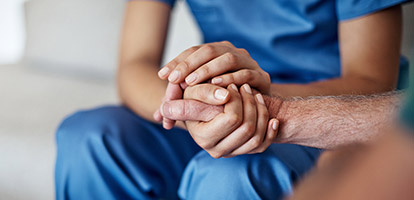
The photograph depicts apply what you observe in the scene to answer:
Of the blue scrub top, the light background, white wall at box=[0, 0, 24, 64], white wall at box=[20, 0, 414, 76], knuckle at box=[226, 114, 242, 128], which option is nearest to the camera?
knuckle at box=[226, 114, 242, 128]

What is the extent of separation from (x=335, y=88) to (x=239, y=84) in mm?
218

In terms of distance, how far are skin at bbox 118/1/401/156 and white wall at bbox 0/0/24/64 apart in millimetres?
1270

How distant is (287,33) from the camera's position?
97 cm

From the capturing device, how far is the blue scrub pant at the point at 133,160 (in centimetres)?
72

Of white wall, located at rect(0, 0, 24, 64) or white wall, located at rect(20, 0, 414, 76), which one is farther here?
white wall, located at rect(0, 0, 24, 64)

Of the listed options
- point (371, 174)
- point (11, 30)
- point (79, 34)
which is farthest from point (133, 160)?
point (11, 30)

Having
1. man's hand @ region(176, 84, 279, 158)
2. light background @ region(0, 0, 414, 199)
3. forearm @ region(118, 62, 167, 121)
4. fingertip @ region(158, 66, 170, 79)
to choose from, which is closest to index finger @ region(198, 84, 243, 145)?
man's hand @ region(176, 84, 279, 158)

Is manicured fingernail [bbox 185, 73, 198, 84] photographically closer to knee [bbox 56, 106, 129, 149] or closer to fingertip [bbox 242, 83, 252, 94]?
fingertip [bbox 242, 83, 252, 94]

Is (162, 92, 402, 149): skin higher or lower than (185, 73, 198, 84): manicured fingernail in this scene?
lower

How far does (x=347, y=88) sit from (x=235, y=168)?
287 mm

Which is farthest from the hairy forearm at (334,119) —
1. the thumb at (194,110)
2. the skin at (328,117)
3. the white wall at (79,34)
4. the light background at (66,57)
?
the white wall at (79,34)

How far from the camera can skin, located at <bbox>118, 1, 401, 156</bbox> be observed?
0.73 metres

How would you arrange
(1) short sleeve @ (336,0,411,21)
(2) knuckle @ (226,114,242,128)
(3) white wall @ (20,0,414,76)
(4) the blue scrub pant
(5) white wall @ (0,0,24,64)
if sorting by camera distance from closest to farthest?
(2) knuckle @ (226,114,242,128)
(4) the blue scrub pant
(1) short sleeve @ (336,0,411,21)
(3) white wall @ (20,0,414,76)
(5) white wall @ (0,0,24,64)

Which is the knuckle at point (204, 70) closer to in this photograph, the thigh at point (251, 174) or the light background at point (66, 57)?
the thigh at point (251, 174)
